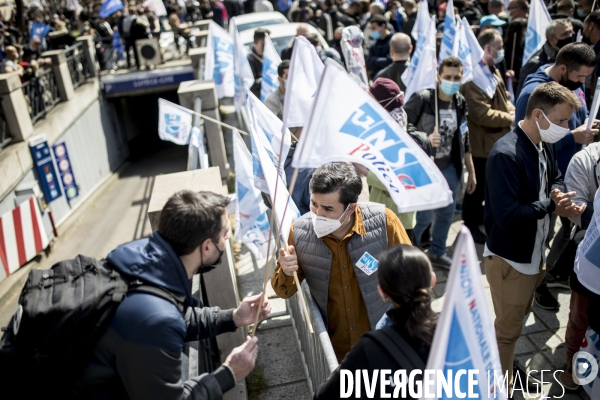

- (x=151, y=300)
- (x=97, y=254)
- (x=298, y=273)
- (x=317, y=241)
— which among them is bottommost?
(x=97, y=254)

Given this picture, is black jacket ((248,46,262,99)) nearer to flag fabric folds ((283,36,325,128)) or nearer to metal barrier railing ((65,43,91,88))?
flag fabric folds ((283,36,325,128))

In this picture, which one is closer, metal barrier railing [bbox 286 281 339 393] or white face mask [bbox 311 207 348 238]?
metal barrier railing [bbox 286 281 339 393]

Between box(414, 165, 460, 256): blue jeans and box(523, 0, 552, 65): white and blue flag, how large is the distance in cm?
280

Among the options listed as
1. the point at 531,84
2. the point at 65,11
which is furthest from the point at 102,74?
the point at 531,84

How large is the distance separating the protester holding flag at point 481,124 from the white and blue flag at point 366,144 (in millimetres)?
3660

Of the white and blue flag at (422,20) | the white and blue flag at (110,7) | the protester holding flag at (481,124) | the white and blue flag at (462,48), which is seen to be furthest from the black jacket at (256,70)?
the white and blue flag at (110,7)

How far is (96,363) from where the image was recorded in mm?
2199

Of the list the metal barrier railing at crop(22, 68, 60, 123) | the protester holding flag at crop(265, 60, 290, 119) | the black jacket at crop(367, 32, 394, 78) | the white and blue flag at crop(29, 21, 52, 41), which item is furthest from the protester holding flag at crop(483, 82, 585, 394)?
the white and blue flag at crop(29, 21, 52, 41)

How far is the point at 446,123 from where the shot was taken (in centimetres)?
511

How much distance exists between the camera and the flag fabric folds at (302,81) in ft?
10.3

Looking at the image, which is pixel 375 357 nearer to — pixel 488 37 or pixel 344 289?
pixel 344 289

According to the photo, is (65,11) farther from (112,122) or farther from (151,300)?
(151,300)

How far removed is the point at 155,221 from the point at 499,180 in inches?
86.4

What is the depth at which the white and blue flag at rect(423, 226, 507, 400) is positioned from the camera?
68.8 inches
